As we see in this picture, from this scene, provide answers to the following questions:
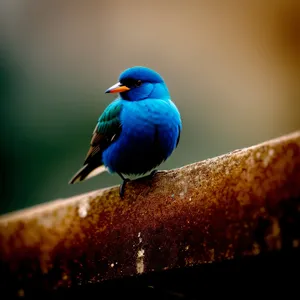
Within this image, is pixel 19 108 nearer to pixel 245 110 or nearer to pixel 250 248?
pixel 245 110

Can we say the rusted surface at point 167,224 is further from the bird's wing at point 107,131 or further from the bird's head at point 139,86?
the bird's head at point 139,86

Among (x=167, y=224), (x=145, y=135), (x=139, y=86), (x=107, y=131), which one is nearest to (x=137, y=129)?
(x=145, y=135)

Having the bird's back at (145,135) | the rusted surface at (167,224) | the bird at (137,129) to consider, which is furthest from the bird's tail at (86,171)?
the rusted surface at (167,224)

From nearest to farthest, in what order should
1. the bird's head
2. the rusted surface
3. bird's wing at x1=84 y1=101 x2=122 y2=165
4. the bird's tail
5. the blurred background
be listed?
the rusted surface → bird's wing at x1=84 y1=101 x2=122 y2=165 → the bird's head → the bird's tail → the blurred background

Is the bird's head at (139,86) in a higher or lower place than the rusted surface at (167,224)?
higher

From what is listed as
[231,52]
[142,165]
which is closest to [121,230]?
[142,165]

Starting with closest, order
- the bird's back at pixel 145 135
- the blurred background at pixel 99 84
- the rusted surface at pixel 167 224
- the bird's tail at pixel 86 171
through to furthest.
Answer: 1. the rusted surface at pixel 167 224
2. the bird's back at pixel 145 135
3. the bird's tail at pixel 86 171
4. the blurred background at pixel 99 84

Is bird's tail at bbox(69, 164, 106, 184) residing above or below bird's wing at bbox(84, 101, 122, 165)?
below

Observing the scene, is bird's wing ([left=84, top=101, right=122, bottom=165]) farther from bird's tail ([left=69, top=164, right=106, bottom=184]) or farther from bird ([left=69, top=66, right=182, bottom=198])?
bird's tail ([left=69, top=164, right=106, bottom=184])

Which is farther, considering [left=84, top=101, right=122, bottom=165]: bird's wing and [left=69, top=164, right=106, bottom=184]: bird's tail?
[left=69, top=164, right=106, bottom=184]: bird's tail

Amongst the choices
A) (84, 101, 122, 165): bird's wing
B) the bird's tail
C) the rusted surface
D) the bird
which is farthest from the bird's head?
the rusted surface

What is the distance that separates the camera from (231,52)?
27.2 feet

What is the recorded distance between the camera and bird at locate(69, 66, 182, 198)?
2742mm

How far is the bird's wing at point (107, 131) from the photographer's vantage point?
2.93m
